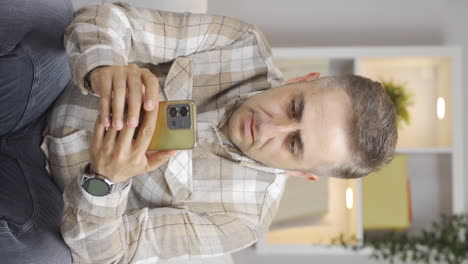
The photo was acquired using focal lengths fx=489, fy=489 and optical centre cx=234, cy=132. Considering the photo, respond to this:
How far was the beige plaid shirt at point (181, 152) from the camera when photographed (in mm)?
1025

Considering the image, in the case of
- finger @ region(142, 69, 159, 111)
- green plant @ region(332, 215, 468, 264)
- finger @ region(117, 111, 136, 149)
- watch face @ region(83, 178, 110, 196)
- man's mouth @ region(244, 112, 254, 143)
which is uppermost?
finger @ region(142, 69, 159, 111)

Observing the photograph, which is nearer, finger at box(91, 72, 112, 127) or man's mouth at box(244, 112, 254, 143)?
finger at box(91, 72, 112, 127)

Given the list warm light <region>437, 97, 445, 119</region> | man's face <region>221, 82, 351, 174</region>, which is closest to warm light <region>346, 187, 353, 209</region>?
warm light <region>437, 97, 445, 119</region>

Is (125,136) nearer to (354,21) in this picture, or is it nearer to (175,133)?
(175,133)

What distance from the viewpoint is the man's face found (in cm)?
107

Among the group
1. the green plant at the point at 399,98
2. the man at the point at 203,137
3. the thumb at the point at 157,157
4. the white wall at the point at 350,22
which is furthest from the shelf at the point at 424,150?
the thumb at the point at 157,157

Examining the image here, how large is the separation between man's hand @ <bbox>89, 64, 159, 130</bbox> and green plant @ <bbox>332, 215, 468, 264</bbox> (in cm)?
149

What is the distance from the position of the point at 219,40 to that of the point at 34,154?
0.52 metres

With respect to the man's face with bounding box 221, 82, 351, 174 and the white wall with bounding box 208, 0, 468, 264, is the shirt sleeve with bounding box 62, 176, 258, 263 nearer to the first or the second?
the man's face with bounding box 221, 82, 351, 174

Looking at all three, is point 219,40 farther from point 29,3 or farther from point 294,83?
point 29,3

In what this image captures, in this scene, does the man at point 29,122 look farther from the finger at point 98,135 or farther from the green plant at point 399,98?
the green plant at point 399,98

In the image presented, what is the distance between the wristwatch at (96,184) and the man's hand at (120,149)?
0.02 meters

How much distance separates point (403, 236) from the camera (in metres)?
2.17

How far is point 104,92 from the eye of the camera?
2.70 feet
